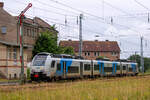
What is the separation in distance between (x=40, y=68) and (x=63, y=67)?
253 centimetres

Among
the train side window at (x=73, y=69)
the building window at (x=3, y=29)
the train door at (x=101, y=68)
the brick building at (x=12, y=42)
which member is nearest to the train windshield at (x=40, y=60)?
the train side window at (x=73, y=69)

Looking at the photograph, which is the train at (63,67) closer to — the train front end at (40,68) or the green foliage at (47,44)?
the train front end at (40,68)

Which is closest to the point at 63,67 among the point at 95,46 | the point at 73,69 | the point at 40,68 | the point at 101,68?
the point at 73,69

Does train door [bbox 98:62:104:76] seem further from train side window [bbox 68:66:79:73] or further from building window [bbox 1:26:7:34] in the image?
building window [bbox 1:26:7:34]

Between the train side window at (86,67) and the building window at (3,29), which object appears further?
the building window at (3,29)

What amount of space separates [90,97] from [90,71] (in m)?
23.5

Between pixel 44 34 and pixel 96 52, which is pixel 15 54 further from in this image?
pixel 96 52

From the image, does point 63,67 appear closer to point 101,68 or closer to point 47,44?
point 101,68

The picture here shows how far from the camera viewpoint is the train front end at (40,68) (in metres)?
25.9

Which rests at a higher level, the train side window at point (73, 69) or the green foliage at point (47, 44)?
the green foliage at point (47, 44)

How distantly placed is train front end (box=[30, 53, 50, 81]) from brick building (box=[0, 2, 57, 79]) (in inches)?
358

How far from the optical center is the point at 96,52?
90.6 metres

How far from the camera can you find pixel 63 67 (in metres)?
27.7

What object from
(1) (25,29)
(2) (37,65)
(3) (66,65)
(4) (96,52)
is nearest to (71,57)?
(3) (66,65)
